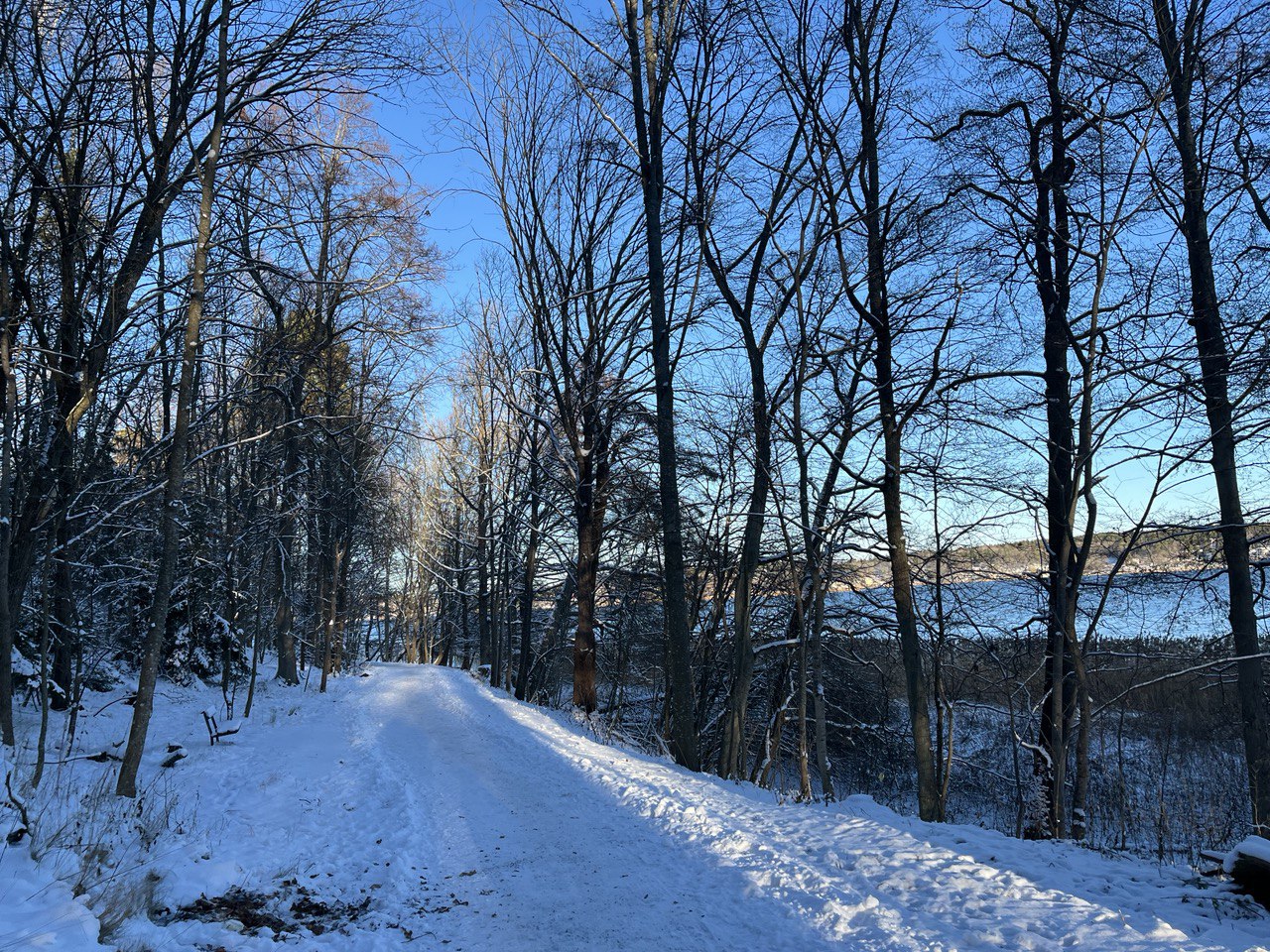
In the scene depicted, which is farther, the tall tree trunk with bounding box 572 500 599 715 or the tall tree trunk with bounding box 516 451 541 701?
the tall tree trunk with bounding box 516 451 541 701

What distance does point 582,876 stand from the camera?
16.7 ft

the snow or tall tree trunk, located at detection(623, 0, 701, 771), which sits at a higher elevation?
tall tree trunk, located at detection(623, 0, 701, 771)

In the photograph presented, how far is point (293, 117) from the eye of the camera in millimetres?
8422

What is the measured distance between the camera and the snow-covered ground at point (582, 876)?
385 cm

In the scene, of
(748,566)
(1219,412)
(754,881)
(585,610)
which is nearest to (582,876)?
(754,881)

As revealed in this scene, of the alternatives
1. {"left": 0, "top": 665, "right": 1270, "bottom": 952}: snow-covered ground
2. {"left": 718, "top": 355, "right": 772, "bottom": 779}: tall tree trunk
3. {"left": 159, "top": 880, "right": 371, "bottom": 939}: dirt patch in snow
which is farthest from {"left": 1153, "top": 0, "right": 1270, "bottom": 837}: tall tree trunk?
{"left": 159, "top": 880, "right": 371, "bottom": 939}: dirt patch in snow

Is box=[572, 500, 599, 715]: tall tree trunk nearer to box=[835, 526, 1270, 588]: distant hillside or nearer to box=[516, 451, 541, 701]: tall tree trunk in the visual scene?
box=[516, 451, 541, 701]: tall tree trunk

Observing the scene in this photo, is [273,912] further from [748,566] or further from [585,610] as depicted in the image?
[585,610]

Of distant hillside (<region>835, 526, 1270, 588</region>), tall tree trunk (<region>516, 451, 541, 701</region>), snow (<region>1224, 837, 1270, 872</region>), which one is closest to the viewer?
snow (<region>1224, 837, 1270, 872</region>)

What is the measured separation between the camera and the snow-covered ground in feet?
12.6

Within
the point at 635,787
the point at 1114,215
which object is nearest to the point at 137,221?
the point at 635,787

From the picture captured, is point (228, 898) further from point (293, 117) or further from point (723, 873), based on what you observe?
point (293, 117)

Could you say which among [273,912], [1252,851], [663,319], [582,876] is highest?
[663,319]

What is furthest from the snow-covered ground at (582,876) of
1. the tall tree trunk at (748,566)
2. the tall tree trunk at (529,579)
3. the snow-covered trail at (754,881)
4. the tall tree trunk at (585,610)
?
the tall tree trunk at (529,579)
